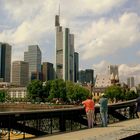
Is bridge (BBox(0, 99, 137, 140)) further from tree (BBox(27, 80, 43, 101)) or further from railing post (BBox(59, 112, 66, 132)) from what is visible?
tree (BBox(27, 80, 43, 101))

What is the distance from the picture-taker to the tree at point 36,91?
178875mm

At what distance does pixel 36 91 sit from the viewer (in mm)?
179000

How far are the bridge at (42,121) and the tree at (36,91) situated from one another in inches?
6256

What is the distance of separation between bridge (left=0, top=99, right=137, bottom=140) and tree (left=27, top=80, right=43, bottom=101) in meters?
159

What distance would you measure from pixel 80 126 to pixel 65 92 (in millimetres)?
153109

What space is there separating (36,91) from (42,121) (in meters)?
164

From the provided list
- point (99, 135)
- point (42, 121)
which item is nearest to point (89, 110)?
point (42, 121)

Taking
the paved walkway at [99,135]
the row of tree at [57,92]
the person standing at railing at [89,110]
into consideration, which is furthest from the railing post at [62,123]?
the row of tree at [57,92]

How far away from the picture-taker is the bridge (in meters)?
13.8

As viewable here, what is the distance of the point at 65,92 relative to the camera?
563ft

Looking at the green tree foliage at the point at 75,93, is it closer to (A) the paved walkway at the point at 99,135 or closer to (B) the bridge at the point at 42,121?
(B) the bridge at the point at 42,121

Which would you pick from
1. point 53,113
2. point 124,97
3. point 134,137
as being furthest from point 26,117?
point 124,97

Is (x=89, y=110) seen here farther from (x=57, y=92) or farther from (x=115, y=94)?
(x=115, y=94)

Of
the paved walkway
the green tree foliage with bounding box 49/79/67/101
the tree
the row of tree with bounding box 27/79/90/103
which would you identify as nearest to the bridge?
the paved walkway
